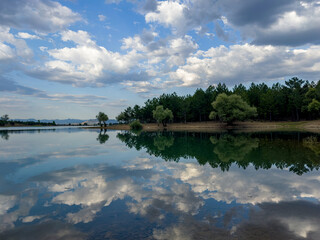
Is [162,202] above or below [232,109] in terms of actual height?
below

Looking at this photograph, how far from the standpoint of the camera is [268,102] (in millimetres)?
122375

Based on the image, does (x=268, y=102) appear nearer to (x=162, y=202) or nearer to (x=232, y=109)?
(x=232, y=109)

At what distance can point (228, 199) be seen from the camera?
39.7ft

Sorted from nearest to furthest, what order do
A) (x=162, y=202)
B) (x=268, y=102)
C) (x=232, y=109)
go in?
(x=162, y=202) < (x=232, y=109) < (x=268, y=102)

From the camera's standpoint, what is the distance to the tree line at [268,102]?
11268cm

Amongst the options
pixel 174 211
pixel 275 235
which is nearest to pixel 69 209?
pixel 174 211

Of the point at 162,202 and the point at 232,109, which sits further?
the point at 232,109

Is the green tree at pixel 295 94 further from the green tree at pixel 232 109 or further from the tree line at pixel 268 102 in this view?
the green tree at pixel 232 109

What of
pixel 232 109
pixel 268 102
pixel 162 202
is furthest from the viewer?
pixel 268 102

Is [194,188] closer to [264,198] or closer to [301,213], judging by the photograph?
[264,198]

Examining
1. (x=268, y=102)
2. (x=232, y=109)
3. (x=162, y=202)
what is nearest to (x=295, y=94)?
(x=268, y=102)

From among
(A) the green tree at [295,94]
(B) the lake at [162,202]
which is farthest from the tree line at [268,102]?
(B) the lake at [162,202]

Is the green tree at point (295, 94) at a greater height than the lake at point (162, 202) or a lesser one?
greater

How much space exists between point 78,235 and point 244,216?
7.05 m
